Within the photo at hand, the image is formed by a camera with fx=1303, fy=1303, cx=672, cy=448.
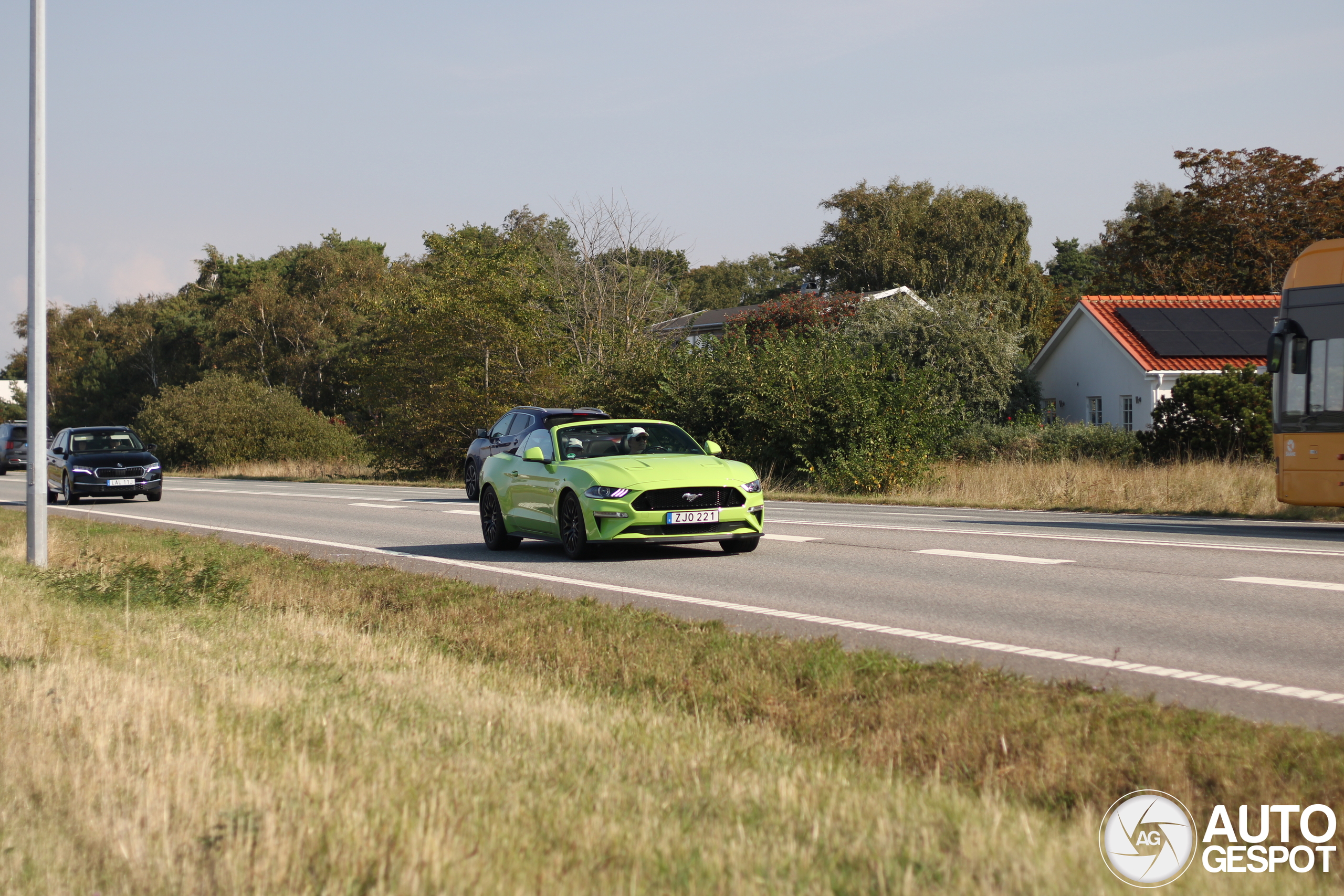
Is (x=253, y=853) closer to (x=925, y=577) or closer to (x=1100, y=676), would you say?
(x=1100, y=676)

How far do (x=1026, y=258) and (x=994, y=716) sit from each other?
66709 mm

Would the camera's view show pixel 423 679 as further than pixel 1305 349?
No

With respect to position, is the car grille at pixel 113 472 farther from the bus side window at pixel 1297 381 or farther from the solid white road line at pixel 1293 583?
the solid white road line at pixel 1293 583

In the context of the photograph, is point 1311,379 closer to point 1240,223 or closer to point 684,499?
point 684,499

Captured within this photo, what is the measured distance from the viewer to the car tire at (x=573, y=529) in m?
13.8

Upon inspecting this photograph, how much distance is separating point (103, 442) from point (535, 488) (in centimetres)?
1889

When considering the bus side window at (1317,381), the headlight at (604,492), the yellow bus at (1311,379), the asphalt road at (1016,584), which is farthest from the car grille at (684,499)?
the bus side window at (1317,381)

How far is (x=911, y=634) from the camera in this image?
8.71m

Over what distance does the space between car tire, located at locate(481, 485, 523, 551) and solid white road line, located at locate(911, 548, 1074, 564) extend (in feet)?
15.9

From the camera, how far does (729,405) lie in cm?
3159

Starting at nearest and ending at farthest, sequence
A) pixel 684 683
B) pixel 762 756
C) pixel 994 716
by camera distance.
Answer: pixel 762 756 < pixel 994 716 < pixel 684 683

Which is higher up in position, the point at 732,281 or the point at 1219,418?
the point at 732,281

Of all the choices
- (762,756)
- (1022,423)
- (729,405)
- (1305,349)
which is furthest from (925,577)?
(1022,423)

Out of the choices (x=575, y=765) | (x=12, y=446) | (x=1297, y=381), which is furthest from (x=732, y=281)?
(x=575, y=765)
